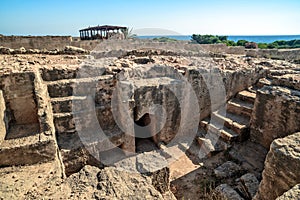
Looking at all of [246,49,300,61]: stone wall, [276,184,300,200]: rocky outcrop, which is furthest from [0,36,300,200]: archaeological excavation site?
[246,49,300,61]: stone wall

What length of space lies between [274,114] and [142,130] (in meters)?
4.51

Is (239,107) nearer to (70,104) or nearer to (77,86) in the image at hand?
(77,86)

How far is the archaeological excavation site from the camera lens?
3.65 meters

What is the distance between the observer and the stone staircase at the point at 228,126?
7.06 meters

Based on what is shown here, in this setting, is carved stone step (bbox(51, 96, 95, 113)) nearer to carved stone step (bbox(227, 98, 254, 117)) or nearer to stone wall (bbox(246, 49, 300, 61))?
carved stone step (bbox(227, 98, 254, 117))

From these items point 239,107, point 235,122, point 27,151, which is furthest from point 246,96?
point 27,151

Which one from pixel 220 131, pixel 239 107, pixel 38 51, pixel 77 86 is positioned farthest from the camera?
pixel 38 51

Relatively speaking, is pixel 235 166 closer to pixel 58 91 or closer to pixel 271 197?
pixel 271 197

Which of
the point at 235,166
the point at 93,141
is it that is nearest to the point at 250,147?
the point at 235,166

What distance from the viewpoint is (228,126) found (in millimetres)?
7500

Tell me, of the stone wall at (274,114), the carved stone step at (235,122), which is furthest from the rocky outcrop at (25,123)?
the stone wall at (274,114)

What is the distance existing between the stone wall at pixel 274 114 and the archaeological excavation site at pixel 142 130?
3cm

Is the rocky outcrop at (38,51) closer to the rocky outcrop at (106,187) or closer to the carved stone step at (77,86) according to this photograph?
the carved stone step at (77,86)

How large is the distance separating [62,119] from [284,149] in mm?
5424
